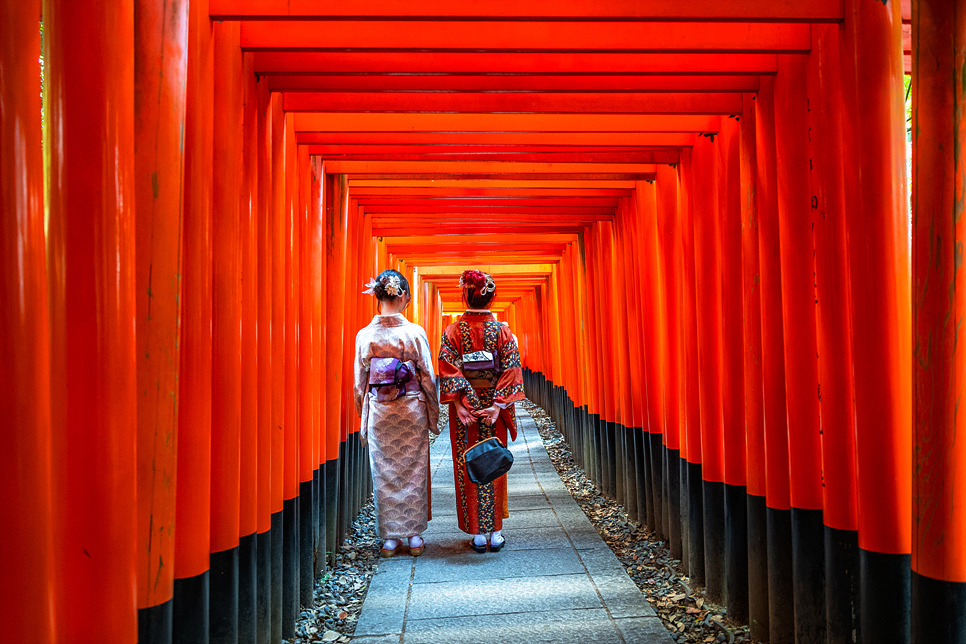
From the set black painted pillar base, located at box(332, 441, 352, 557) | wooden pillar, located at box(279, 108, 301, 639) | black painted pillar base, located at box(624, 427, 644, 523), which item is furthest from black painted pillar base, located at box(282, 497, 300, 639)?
black painted pillar base, located at box(624, 427, 644, 523)

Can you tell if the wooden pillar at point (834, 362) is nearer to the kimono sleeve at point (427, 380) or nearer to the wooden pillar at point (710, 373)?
the wooden pillar at point (710, 373)

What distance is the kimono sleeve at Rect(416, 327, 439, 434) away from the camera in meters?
4.78

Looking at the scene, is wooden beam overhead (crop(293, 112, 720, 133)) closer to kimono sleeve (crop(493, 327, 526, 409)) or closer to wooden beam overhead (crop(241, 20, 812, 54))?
wooden beam overhead (crop(241, 20, 812, 54))

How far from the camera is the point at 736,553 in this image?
329cm

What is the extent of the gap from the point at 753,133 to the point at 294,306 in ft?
7.76

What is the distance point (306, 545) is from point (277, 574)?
643mm

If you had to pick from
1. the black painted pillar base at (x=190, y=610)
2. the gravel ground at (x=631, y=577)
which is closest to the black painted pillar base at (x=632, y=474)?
the gravel ground at (x=631, y=577)

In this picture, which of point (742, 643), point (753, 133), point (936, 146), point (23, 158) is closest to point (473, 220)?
point (753, 133)

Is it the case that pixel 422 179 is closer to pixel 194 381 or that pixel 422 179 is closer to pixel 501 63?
pixel 501 63

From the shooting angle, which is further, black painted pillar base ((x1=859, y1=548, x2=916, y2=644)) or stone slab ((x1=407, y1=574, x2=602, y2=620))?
stone slab ((x1=407, y1=574, x2=602, y2=620))

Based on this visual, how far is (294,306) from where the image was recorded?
3.42m

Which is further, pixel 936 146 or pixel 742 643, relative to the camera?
pixel 742 643

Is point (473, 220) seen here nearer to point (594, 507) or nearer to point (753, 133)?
point (594, 507)

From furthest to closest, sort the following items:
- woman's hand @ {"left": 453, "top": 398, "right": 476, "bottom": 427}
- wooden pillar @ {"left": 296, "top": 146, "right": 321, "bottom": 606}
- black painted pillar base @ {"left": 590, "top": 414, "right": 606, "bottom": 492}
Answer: black painted pillar base @ {"left": 590, "top": 414, "right": 606, "bottom": 492} → woman's hand @ {"left": 453, "top": 398, "right": 476, "bottom": 427} → wooden pillar @ {"left": 296, "top": 146, "right": 321, "bottom": 606}
